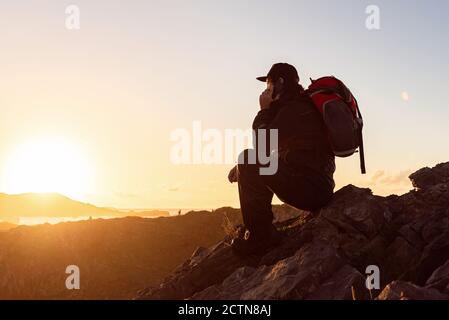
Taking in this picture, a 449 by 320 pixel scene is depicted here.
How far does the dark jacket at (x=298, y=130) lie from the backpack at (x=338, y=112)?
0.17 m

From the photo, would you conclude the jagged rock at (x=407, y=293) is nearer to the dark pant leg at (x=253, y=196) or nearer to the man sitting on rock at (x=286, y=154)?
the man sitting on rock at (x=286, y=154)

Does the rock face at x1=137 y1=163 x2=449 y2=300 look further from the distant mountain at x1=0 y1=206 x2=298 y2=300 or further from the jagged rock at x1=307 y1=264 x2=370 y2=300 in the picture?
the distant mountain at x1=0 y1=206 x2=298 y2=300

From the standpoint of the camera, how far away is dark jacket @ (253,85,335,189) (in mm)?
6875

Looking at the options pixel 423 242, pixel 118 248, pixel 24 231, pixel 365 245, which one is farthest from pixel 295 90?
pixel 24 231

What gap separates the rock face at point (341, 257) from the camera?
588 centimetres

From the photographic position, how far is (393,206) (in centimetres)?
875

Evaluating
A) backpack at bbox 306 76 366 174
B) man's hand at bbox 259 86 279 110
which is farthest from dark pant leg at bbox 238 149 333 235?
man's hand at bbox 259 86 279 110

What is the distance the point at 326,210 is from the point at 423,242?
1602mm


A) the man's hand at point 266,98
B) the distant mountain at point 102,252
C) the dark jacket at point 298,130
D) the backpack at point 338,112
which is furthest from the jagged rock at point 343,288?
the distant mountain at point 102,252

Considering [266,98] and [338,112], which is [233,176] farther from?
[338,112]

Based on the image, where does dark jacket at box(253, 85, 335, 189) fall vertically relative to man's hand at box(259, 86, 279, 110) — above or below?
below

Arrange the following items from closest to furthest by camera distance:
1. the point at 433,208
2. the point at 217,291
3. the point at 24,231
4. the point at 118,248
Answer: the point at 217,291 → the point at 433,208 → the point at 118,248 → the point at 24,231

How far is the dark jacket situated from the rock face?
1.20 m
